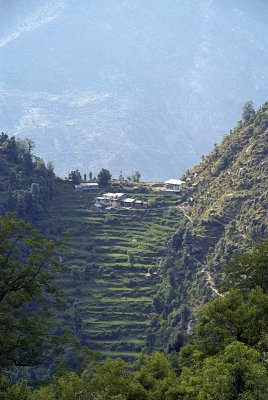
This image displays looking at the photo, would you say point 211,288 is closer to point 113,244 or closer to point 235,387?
point 113,244

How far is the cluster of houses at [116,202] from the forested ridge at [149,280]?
8.40 ft

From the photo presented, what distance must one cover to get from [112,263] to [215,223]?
2505 cm

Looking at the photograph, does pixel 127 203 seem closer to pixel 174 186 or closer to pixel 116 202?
pixel 116 202

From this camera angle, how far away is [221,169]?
530ft

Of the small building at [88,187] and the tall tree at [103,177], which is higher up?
the tall tree at [103,177]

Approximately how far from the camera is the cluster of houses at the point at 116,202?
163m

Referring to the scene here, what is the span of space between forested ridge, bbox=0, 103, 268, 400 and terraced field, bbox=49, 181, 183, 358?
0.89 feet

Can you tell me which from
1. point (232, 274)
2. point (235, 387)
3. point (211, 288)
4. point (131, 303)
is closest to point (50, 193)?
point (131, 303)

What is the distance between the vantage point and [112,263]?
143500 millimetres

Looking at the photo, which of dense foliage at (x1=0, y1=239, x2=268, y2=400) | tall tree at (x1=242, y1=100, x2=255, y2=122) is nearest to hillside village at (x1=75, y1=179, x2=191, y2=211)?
tall tree at (x1=242, y1=100, x2=255, y2=122)

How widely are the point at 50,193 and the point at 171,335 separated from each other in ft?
191

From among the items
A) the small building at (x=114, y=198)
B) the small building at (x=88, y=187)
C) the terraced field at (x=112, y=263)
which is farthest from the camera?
the small building at (x=88, y=187)

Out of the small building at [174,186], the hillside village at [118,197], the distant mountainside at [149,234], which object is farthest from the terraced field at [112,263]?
the small building at [174,186]

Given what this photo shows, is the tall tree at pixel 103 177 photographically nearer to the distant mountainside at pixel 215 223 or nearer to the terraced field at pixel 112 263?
the terraced field at pixel 112 263
